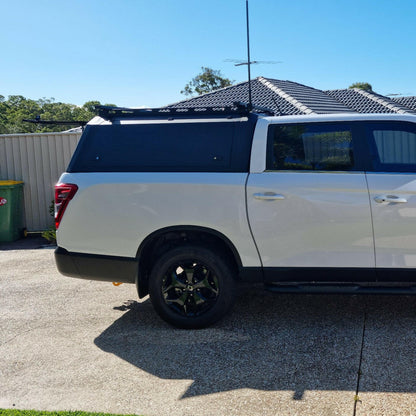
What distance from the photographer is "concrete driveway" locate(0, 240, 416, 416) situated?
348cm

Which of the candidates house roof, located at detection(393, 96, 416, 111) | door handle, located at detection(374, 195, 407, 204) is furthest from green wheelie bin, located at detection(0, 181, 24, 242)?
house roof, located at detection(393, 96, 416, 111)

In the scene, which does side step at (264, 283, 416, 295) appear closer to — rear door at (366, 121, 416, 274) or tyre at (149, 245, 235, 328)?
rear door at (366, 121, 416, 274)

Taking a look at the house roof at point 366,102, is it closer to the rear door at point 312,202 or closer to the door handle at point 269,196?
the rear door at point 312,202

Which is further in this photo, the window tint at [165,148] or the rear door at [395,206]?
the window tint at [165,148]

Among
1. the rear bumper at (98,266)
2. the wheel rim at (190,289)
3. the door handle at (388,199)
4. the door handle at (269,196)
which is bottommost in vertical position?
the wheel rim at (190,289)

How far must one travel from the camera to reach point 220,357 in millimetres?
4152

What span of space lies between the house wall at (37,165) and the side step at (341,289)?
23.6ft

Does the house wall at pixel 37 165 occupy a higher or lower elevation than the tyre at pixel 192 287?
higher

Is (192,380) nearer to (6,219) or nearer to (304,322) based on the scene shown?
(304,322)

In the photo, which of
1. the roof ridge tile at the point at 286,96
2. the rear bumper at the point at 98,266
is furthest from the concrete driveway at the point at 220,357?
the roof ridge tile at the point at 286,96

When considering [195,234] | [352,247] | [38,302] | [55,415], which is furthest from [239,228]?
[38,302]

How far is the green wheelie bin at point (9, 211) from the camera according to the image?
1013 cm

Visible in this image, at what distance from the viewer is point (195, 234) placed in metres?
4.77

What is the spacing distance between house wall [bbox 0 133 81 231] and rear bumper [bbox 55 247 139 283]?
20.2 ft
